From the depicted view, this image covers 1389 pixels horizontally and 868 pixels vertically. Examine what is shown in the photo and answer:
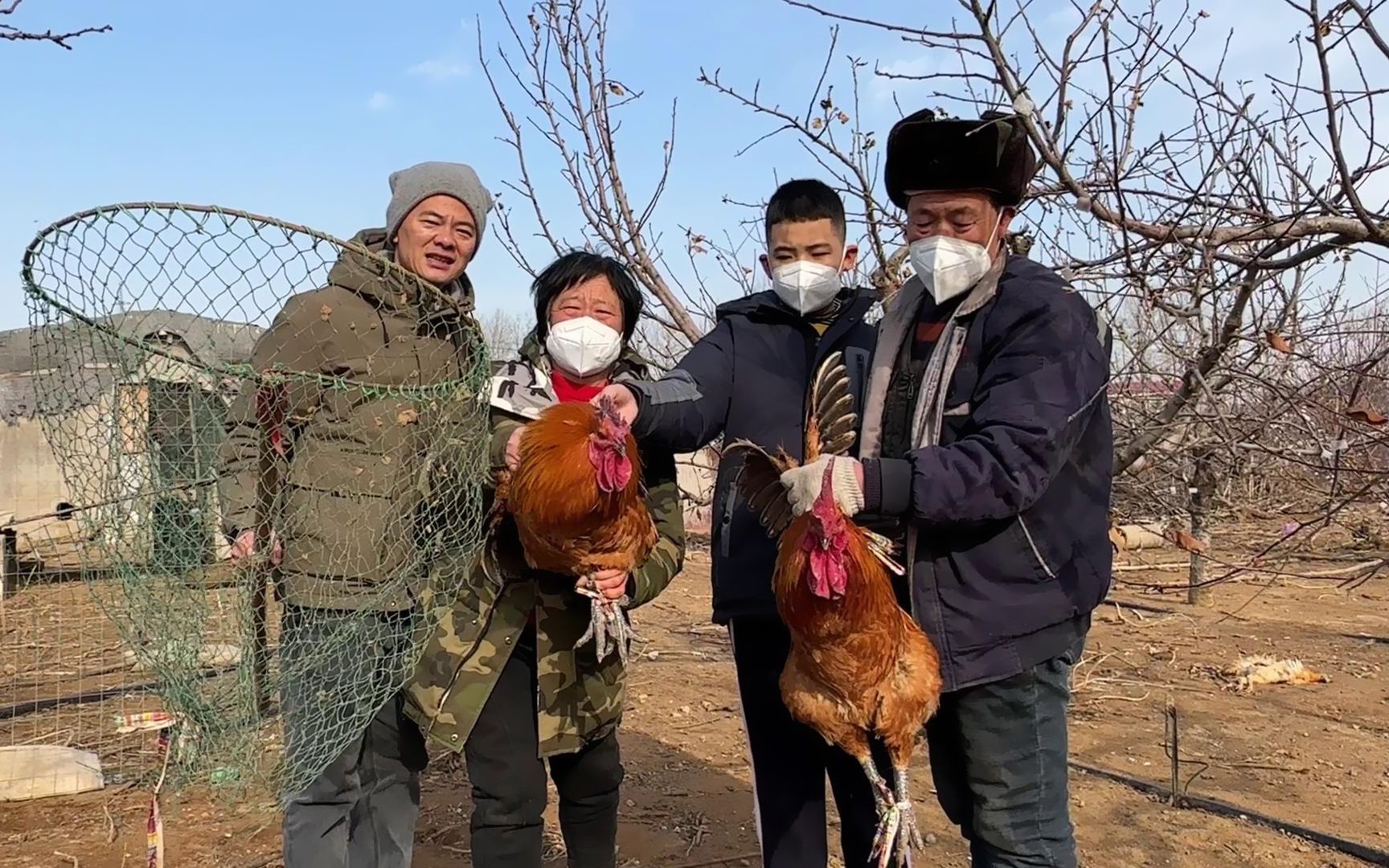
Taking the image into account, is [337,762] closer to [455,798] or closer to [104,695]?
[455,798]

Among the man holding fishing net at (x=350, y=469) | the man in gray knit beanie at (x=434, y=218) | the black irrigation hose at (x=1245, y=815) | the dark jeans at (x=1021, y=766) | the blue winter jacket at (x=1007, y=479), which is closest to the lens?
the blue winter jacket at (x=1007, y=479)

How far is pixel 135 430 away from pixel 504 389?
2.85 feet

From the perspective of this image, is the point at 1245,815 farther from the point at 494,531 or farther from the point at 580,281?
the point at 580,281

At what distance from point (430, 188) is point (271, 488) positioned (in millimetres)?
847

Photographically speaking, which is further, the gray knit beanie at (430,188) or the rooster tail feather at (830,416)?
the gray knit beanie at (430,188)

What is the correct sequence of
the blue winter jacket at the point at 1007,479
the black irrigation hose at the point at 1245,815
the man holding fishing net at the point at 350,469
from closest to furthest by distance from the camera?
the blue winter jacket at the point at 1007,479 → the man holding fishing net at the point at 350,469 → the black irrigation hose at the point at 1245,815

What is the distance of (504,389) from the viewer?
258cm

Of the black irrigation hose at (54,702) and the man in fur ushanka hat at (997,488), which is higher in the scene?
the man in fur ushanka hat at (997,488)

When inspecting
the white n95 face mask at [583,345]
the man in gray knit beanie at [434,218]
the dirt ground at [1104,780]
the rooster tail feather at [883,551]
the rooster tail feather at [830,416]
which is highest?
the man in gray knit beanie at [434,218]

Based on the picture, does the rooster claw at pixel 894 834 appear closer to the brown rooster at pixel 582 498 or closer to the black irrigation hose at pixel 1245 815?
the brown rooster at pixel 582 498

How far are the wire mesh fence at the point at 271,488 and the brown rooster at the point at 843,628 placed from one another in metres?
0.80

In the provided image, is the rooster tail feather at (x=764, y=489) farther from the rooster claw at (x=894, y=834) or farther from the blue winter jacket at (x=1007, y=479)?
the rooster claw at (x=894, y=834)

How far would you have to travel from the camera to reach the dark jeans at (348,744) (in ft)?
7.70

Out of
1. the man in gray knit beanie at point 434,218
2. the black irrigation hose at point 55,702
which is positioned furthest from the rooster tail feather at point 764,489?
the black irrigation hose at point 55,702
